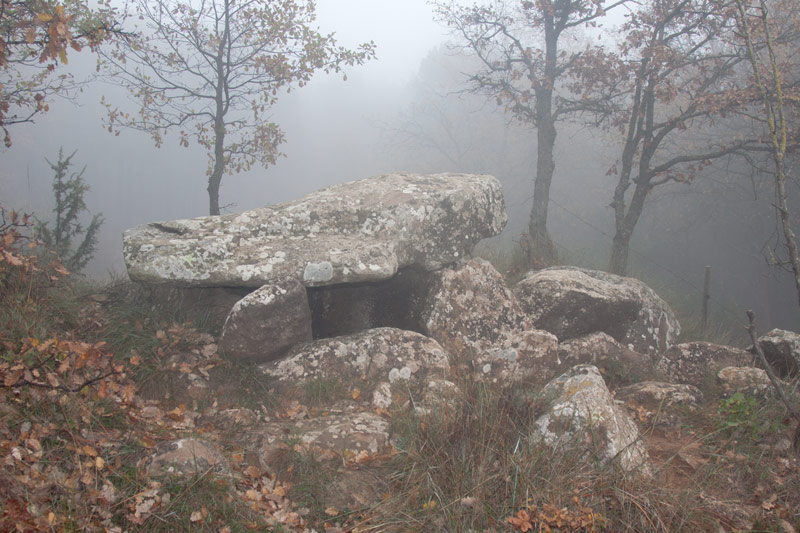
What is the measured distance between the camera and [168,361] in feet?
16.3

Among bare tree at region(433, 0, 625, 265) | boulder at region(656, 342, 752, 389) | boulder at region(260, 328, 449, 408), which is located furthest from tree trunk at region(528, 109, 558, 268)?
boulder at region(260, 328, 449, 408)

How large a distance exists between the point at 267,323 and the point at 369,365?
113 centimetres

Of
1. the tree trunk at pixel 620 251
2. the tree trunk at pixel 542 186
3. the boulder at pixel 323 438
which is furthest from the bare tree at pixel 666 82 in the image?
the boulder at pixel 323 438

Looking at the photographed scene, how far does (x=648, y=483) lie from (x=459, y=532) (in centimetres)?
126

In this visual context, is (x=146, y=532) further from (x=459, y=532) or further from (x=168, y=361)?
(x=168, y=361)

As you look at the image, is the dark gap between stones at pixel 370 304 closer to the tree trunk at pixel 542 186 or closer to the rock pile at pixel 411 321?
the rock pile at pixel 411 321

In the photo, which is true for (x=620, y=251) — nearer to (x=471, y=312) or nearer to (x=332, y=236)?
(x=471, y=312)

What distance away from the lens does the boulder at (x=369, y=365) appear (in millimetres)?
5004

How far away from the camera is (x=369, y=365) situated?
17.4ft

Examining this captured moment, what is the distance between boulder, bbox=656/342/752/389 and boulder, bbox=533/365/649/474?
7.59 ft

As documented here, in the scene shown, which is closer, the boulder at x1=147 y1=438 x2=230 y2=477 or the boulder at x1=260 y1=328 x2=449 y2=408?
the boulder at x1=147 y1=438 x2=230 y2=477

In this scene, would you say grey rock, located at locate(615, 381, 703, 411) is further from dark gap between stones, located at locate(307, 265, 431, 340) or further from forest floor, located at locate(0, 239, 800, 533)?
dark gap between stones, located at locate(307, 265, 431, 340)

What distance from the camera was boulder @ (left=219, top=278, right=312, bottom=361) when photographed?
5.11m

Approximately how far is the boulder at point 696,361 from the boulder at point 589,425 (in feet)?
7.59
